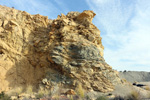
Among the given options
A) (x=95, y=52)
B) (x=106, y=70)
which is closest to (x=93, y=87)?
(x=106, y=70)

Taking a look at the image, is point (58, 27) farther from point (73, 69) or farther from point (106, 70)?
point (106, 70)

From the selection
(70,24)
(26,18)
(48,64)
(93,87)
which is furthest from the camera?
(26,18)

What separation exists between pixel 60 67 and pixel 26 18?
24.7ft

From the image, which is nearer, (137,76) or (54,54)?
(54,54)

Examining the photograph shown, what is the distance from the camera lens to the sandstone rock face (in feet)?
32.0

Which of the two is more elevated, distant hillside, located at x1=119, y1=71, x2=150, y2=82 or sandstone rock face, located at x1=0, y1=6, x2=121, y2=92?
sandstone rock face, located at x1=0, y1=6, x2=121, y2=92

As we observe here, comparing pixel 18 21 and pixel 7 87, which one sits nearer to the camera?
pixel 7 87

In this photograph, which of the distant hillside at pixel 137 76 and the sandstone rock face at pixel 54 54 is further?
the distant hillside at pixel 137 76

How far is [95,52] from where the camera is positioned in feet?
35.6

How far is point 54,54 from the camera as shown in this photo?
10.5 m

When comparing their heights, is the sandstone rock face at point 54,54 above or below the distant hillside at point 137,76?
above

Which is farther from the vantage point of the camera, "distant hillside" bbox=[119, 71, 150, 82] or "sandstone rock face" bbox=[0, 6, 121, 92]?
"distant hillside" bbox=[119, 71, 150, 82]

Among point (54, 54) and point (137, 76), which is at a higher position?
point (54, 54)

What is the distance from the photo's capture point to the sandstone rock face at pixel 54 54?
975 cm
